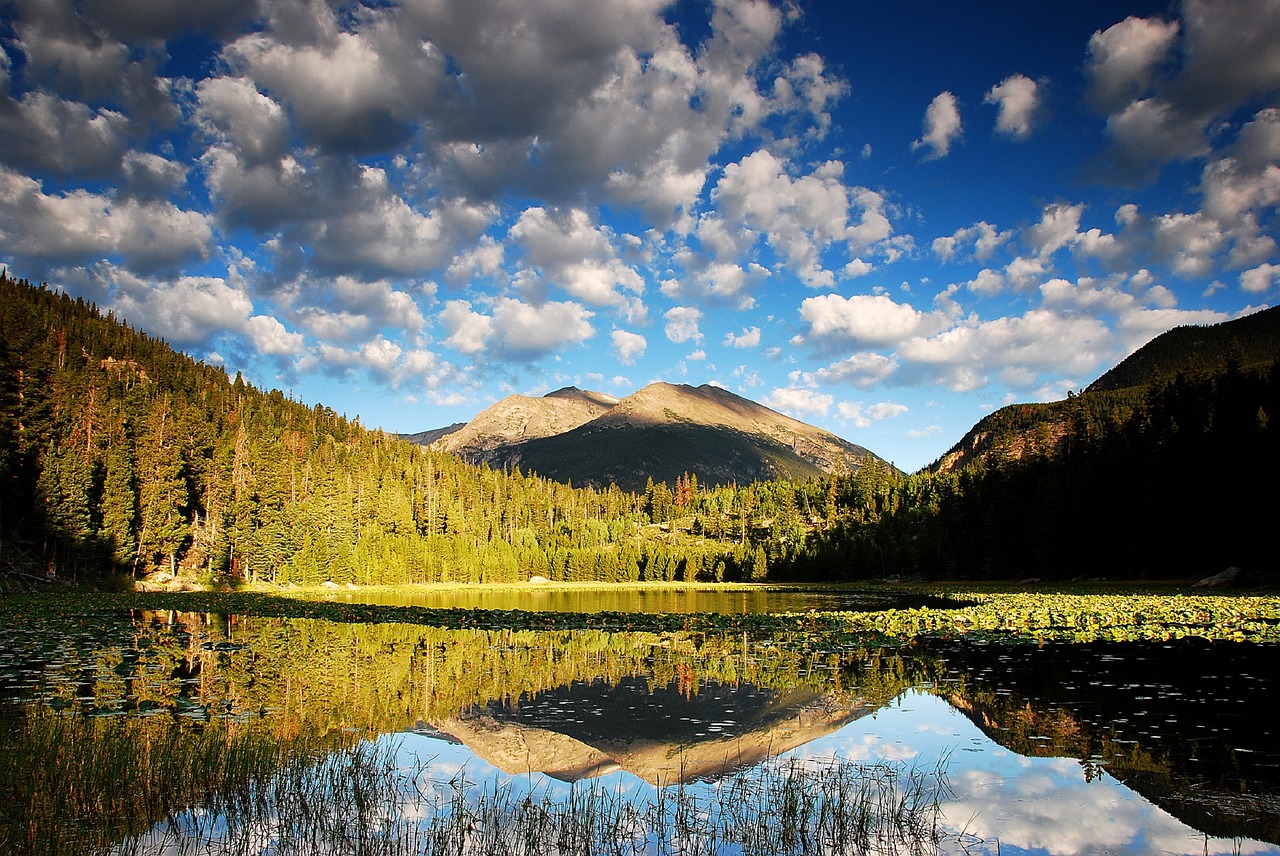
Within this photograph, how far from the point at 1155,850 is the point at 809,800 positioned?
13.6ft

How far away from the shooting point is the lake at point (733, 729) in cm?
940

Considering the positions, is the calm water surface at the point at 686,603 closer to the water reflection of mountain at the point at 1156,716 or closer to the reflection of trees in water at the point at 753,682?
the reflection of trees in water at the point at 753,682

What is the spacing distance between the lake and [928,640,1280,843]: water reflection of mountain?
0.25 ft

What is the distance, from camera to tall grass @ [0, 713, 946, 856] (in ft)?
28.0

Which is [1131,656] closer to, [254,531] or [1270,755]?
[1270,755]

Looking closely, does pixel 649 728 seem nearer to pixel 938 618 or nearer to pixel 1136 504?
pixel 938 618

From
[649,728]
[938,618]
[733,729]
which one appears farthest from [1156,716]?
[938,618]

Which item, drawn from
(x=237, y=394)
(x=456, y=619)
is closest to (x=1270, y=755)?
(x=456, y=619)

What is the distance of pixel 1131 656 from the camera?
2345 cm

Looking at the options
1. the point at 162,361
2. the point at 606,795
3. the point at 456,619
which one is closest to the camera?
the point at 606,795

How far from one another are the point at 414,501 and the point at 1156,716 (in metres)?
151

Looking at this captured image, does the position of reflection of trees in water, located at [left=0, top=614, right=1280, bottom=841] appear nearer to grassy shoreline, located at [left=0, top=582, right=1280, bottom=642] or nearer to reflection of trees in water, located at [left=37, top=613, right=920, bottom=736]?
reflection of trees in water, located at [left=37, top=613, right=920, bottom=736]

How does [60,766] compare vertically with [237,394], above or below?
below

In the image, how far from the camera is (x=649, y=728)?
1520 centimetres
